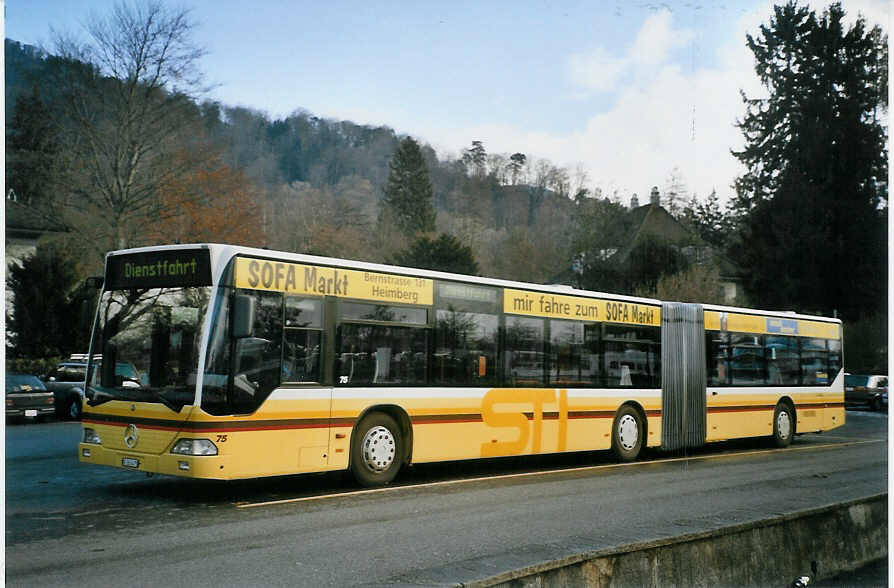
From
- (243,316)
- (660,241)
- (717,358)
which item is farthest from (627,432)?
(660,241)

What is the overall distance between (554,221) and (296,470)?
4036 centimetres

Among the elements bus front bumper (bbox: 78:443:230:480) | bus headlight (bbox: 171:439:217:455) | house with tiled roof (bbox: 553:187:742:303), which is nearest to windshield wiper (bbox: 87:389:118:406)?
bus front bumper (bbox: 78:443:230:480)

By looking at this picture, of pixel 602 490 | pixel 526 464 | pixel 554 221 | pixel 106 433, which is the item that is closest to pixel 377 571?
pixel 106 433

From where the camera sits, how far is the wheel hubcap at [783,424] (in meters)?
20.2

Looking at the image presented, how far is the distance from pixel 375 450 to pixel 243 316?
2811mm

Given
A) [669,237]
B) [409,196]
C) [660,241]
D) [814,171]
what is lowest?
[660,241]

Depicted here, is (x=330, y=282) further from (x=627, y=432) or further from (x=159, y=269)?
(x=627, y=432)

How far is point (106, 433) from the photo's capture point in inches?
431

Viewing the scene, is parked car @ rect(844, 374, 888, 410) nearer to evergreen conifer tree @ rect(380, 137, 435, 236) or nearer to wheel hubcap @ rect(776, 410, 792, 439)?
wheel hubcap @ rect(776, 410, 792, 439)

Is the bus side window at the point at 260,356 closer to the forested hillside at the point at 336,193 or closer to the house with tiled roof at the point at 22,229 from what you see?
the house with tiled roof at the point at 22,229

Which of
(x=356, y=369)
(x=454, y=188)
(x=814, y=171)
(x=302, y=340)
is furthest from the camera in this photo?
(x=454, y=188)

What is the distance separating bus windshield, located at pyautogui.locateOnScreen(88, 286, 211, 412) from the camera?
412 inches

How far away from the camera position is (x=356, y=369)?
39.0 feet

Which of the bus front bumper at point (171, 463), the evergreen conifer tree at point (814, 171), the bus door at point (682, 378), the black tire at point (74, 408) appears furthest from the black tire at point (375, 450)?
the evergreen conifer tree at point (814, 171)
